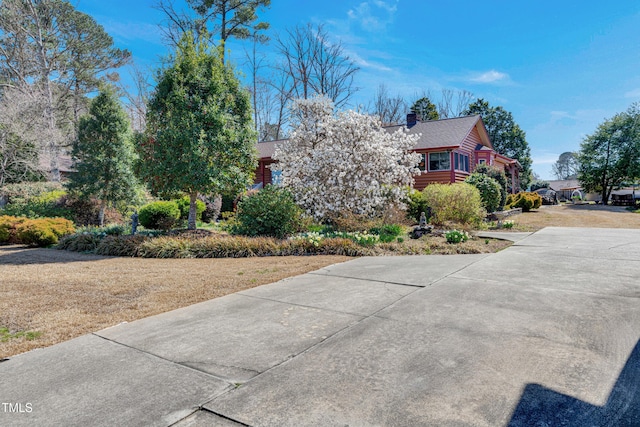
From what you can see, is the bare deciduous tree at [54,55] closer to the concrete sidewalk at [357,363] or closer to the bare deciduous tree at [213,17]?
the bare deciduous tree at [213,17]

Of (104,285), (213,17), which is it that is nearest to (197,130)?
(104,285)

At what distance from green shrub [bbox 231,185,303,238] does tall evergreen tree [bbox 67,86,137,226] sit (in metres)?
5.18

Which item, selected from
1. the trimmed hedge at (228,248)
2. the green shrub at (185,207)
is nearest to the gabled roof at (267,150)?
the green shrub at (185,207)

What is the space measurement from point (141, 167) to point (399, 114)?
102 feet

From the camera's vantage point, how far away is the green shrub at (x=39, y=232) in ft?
33.9

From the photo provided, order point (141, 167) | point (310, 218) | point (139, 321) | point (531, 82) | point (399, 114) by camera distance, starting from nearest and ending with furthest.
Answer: point (139, 321) → point (141, 167) → point (310, 218) → point (531, 82) → point (399, 114)

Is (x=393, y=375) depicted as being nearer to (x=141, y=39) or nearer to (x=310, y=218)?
(x=310, y=218)

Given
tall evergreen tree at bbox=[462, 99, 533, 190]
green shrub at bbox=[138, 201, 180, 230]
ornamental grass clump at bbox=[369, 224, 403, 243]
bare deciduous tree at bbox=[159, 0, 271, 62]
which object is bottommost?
ornamental grass clump at bbox=[369, 224, 403, 243]

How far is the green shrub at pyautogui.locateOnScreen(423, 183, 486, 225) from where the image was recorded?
11.5 metres

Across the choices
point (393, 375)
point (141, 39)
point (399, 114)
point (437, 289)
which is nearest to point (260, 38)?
point (141, 39)

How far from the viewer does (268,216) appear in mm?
9977

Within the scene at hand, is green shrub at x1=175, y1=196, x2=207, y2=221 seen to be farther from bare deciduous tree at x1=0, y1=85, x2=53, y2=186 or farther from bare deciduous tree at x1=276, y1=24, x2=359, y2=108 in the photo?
bare deciduous tree at x1=276, y1=24, x2=359, y2=108

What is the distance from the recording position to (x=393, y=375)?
2453 millimetres

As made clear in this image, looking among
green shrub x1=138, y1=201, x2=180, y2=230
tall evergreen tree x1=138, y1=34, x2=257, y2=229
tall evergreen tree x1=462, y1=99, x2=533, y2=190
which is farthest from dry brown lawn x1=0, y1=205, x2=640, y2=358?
tall evergreen tree x1=462, y1=99, x2=533, y2=190
